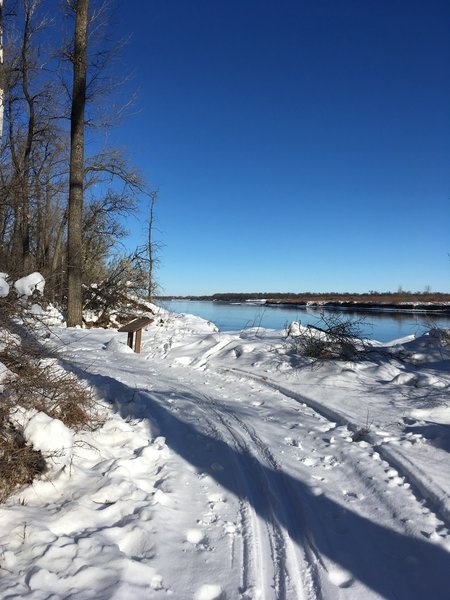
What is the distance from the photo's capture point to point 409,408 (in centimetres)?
612

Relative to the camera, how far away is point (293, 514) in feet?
11.5

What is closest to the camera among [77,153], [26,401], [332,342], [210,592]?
[210,592]

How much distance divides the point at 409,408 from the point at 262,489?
314 centimetres

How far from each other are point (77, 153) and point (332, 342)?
34.8 feet

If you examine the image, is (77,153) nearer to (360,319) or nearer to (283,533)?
(360,319)

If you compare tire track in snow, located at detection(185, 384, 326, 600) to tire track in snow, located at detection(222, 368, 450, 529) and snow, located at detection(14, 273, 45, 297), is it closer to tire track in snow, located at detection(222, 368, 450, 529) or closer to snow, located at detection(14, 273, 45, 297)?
tire track in snow, located at detection(222, 368, 450, 529)

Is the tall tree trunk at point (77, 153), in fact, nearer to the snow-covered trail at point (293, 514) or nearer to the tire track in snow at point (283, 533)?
the snow-covered trail at point (293, 514)

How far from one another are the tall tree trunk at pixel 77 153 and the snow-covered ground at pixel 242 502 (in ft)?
28.1

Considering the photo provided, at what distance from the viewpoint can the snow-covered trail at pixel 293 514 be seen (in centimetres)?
274

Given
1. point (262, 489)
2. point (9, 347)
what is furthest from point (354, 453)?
point (9, 347)

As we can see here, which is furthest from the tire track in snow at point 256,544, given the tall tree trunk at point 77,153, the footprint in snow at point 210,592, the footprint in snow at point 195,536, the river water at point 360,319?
the tall tree trunk at point 77,153

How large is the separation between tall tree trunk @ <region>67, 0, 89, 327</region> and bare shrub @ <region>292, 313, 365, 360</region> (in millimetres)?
8151

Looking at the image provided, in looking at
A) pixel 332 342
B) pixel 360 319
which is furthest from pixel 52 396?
pixel 360 319

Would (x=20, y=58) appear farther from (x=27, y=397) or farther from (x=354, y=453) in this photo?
(x=354, y=453)
